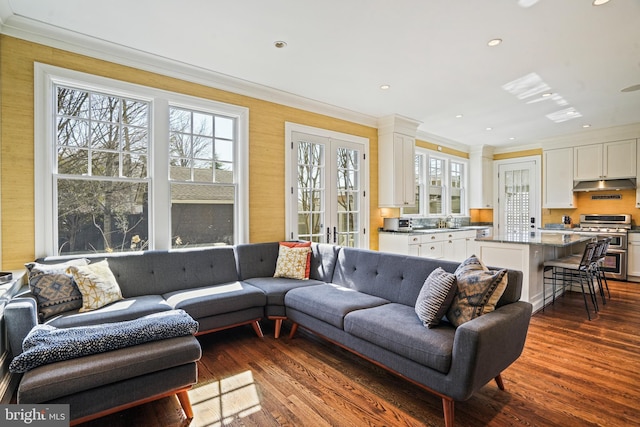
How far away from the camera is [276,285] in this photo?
11.1 ft

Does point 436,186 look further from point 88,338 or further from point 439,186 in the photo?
point 88,338

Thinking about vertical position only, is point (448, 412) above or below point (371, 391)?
above

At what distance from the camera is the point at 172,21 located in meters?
2.64

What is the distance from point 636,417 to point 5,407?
3498 millimetres

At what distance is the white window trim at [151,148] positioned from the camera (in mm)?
2799

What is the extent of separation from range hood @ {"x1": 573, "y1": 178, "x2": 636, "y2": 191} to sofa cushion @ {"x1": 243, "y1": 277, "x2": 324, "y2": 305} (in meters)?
5.96

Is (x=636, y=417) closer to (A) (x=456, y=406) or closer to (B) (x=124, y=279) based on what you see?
(A) (x=456, y=406)

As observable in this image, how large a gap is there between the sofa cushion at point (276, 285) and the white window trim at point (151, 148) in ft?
2.20

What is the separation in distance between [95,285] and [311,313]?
5.83 ft

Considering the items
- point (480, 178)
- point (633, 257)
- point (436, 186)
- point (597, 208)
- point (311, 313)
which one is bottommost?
point (311, 313)

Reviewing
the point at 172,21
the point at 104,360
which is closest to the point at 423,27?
the point at 172,21

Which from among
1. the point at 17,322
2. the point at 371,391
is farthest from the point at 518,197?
the point at 17,322

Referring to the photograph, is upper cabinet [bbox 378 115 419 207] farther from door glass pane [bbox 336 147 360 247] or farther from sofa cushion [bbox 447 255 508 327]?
sofa cushion [bbox 447 255 508 327]

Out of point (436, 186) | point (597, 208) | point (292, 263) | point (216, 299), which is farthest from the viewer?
point (436, 186)
